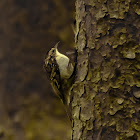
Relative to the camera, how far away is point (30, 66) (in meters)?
4.27

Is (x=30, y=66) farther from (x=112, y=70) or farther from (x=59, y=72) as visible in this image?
(x=112, y=70)

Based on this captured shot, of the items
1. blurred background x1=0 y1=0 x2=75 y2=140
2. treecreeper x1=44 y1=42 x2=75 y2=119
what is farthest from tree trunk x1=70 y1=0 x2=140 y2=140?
blurred background x1=0 y1=0 x2=75 y2=140

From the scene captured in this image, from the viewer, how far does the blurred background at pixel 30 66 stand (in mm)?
4199

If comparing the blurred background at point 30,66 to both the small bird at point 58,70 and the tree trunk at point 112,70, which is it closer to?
the small bird at point 58,70

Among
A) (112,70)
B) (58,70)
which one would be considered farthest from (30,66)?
(112,70)

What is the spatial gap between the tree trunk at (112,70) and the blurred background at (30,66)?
2911 millimetres

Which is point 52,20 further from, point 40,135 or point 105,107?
point 105,107

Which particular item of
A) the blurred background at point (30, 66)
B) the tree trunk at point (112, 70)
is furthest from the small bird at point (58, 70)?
the blurred background at point (30, 66)

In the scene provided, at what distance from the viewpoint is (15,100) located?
14.0ft

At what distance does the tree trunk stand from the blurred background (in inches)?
115

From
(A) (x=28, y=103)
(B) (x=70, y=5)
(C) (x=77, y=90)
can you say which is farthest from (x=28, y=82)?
(C) (x=77, y=90)

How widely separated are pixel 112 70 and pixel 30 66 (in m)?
3.16

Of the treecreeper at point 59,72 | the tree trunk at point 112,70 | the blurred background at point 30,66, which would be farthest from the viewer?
the blurred background at point 30,66

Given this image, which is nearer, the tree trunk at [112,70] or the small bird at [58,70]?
the tree trunk at [112,70]
